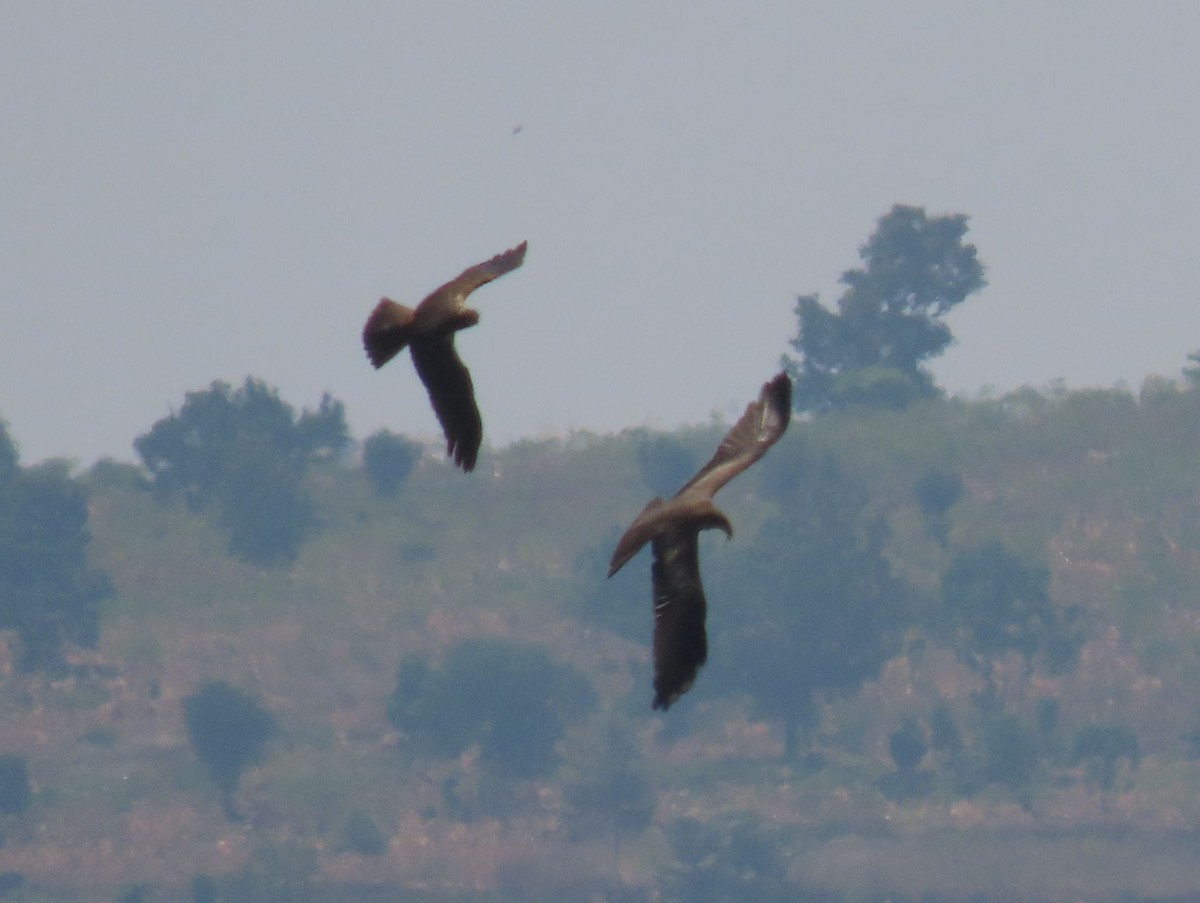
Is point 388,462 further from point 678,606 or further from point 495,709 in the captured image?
point 678,606

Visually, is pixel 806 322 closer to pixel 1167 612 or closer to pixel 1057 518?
pixel 1057 518

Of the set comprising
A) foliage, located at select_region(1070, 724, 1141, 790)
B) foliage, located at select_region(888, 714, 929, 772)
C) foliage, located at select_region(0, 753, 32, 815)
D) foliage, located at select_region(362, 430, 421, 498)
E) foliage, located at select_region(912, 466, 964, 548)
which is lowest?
foliage, located at select_region(1070, 724, 1141, 790)

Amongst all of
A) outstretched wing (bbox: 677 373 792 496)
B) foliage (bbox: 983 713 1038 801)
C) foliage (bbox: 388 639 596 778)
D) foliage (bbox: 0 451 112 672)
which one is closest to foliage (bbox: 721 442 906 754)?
foliage (bbox: 983 713 1038 801)

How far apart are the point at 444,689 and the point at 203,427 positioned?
3120 cm

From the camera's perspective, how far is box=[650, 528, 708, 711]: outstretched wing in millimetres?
8562

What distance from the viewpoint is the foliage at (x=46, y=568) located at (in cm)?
10856

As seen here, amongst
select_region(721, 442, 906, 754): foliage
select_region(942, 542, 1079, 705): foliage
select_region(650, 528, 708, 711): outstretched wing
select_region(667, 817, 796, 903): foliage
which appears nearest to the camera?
select_region(650, 528, 708, 711): outstretched wing

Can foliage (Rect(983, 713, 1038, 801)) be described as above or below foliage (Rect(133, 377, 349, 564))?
below

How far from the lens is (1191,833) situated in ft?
317

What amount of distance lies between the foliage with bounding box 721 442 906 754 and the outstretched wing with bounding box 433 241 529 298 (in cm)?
9624

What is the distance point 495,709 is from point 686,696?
554 inches

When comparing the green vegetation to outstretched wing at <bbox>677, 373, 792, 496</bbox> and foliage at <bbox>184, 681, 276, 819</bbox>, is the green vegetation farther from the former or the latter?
outstretched wing at <bbox>677, 373, 792, 496</bbox>

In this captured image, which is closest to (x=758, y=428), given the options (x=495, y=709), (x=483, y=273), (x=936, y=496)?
(x=483, y=273)

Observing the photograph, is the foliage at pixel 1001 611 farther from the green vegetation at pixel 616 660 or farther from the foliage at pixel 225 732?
the foliage at pixel 225 732
